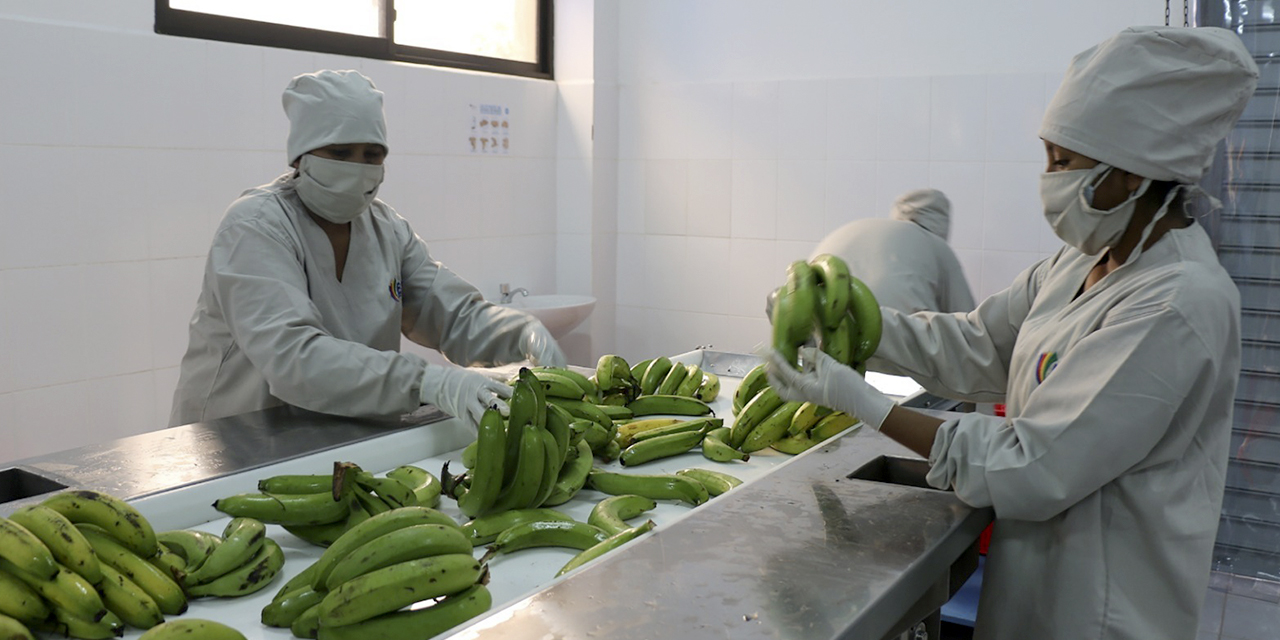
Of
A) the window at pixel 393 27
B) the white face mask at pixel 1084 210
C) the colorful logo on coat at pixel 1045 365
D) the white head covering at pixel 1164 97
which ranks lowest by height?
the colorful logo on coat at pixel 1045 365

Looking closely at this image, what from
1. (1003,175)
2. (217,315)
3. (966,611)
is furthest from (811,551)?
(1003,175)

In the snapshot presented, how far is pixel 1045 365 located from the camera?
180 cm

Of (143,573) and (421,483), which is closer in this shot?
(143,573)

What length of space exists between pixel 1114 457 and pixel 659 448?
968 millimetres

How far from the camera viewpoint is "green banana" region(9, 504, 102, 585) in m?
1.39

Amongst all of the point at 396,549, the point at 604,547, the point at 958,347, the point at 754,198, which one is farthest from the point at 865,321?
the point at 754,198

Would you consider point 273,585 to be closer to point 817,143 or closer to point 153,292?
point 153,292

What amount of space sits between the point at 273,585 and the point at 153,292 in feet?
9.12

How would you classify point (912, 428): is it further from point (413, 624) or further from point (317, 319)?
point (317, 319)

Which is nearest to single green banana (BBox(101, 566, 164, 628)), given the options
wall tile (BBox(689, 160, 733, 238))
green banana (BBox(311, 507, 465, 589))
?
green banana (BBox(311, 507, 465, 589))

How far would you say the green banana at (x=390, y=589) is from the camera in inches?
52.9

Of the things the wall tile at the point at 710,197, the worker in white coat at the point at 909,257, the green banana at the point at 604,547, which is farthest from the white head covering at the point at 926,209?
the green banana at the point at 604,547

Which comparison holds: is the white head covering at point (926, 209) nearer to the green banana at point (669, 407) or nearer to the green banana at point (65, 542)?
the green banana at point (669, 407)

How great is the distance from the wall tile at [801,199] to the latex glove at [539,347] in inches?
113
